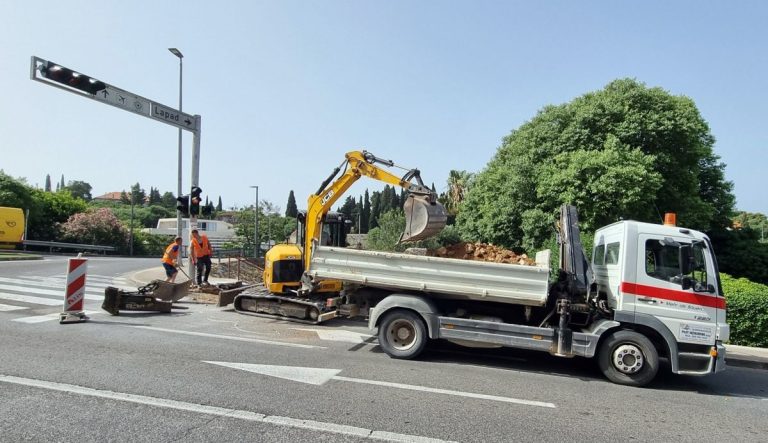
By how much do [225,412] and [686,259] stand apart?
625cm

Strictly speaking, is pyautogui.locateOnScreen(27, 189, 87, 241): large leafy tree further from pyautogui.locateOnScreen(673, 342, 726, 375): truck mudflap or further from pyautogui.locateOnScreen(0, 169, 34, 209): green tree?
pyautogui.locateOnScreen(673, 342, 726, 375): truck mudflap

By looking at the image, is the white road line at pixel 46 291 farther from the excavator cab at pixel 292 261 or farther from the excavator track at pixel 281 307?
the excavator cab at pixel 292 261

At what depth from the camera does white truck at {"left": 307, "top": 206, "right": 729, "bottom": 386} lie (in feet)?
21.7

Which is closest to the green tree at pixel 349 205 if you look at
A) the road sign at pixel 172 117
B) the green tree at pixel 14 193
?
the green tree at pixel 14 193

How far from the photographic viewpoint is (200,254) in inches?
551

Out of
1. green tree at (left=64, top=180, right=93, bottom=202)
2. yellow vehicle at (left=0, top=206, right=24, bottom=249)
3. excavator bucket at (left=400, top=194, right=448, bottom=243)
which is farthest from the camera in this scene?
green tree at (left=64, top=180, right=93, bottom=202)

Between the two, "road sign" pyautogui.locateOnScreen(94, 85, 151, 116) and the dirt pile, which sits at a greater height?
"road sign" pyautogui.locateOnScreen(94, 85, 151, 116)

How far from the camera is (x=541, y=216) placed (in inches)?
805

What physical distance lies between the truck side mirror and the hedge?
503 centimetres

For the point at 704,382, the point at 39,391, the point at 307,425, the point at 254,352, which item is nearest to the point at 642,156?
the point at 704,382

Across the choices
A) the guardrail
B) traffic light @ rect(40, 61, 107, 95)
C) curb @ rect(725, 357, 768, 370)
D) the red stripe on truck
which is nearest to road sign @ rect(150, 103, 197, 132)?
traffic light @ rect(40, 61, 107, 95)

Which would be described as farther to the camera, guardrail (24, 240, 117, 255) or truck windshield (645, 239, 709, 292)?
guardrail (24, 240, 117, 255)

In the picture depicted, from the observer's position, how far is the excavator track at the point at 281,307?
968cm

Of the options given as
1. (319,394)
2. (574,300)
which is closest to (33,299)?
(319,394)
